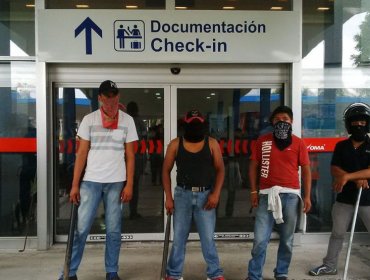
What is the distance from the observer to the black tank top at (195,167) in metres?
4.62

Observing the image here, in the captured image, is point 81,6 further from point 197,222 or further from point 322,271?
point 322,271

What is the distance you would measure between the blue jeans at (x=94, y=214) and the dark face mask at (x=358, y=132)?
7.75ft

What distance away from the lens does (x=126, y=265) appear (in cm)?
556

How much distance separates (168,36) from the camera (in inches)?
241

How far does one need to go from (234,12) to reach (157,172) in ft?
7.37

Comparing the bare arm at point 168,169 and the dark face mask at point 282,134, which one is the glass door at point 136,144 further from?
the dark face mask at point 282,134

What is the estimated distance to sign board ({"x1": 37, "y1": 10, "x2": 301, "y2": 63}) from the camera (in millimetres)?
6039

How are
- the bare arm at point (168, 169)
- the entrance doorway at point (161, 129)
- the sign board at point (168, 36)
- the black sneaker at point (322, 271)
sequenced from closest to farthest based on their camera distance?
the bare arm at point (168, 169) → the black sneaker at point (322, 271) → the sign board at point (168, 36) → the entrance doorway at point (161, 129)

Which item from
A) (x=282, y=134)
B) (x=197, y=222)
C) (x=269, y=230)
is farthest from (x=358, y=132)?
(x=197, y=222)

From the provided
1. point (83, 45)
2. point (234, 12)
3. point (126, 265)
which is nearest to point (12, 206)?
point (126, 265)

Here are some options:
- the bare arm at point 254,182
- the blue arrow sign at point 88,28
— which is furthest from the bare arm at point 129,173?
the blue arrow sign at point 88,28

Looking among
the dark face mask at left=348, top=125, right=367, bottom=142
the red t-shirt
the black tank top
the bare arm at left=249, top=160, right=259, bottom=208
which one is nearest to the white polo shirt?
the black tank top

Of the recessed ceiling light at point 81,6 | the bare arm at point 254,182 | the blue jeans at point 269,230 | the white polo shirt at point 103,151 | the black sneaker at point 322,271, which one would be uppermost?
the recessed ceiling light at point 81,6

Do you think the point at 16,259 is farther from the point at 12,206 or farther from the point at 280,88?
the point at 280,88
